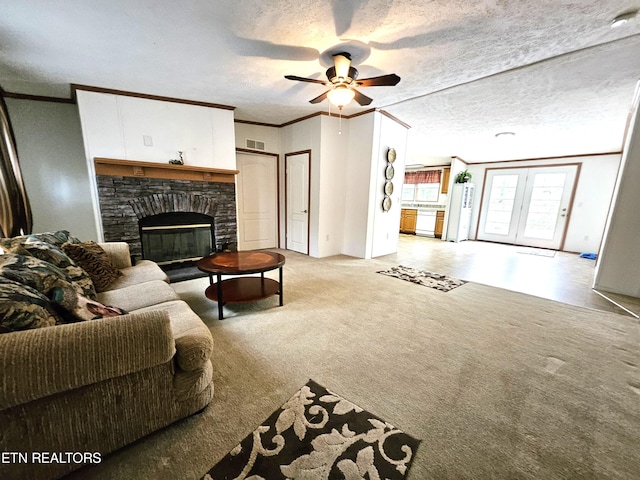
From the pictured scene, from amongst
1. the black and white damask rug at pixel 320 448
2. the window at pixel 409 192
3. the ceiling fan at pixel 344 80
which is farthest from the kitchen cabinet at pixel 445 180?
the black and white damask rug at pixel 320 448

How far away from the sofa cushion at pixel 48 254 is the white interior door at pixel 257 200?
126 inches

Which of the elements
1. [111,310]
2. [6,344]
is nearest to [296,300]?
[111,310]

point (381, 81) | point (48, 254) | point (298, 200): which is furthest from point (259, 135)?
point (48, 254)

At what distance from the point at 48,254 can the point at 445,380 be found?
8.89ft

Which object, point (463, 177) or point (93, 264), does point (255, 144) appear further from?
point (463, 177)

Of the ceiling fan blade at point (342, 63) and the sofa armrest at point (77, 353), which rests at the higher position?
the ceiling fan blade at point (342, 63)

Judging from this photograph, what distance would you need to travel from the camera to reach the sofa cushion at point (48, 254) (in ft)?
5.10

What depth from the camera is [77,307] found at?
3.69 feet

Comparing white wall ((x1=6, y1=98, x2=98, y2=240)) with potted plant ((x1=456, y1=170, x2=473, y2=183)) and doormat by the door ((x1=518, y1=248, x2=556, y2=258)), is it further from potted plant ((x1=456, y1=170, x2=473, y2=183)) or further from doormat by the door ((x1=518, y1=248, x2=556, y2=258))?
doormat by the door ((x1=518, y1=248, x2=556, y2=258))

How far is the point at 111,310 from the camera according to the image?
1.22 meters

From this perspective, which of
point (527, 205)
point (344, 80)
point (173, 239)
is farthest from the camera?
point (527, 205)

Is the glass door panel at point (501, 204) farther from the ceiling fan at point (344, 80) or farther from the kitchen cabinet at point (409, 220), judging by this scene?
the ceiling fan at point (344, 80)

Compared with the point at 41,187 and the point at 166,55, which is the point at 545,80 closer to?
the point at 166,55

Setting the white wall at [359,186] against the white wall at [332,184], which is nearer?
the white wall at [359,186]
